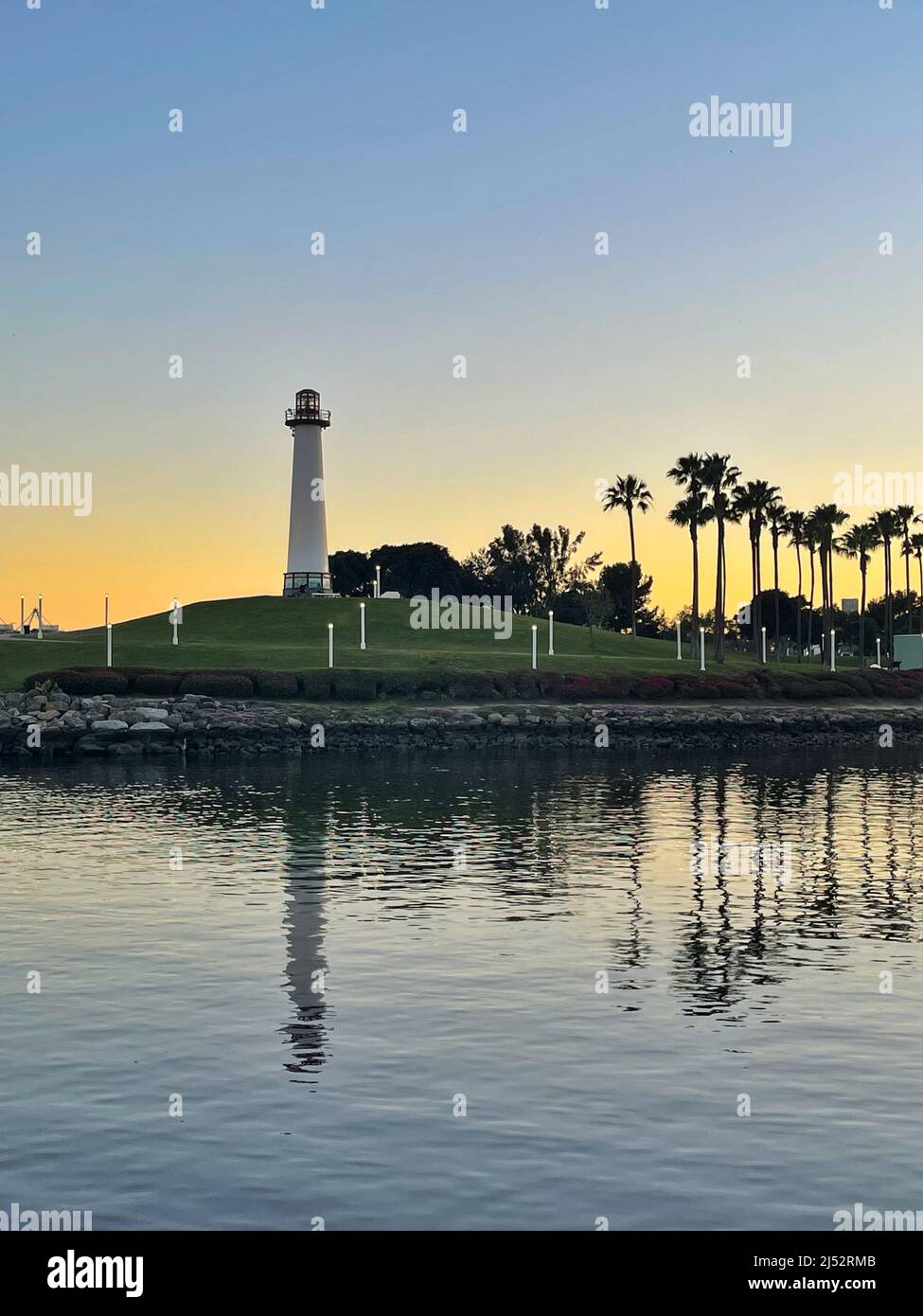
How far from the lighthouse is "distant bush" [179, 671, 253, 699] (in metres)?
42.9

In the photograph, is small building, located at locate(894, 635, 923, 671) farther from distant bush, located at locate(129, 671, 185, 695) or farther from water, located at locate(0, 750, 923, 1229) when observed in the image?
water, located at locate(0, 750, 923, 1229)

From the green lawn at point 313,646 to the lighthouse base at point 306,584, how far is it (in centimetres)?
101

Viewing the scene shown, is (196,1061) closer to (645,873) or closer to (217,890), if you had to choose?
(217,890)

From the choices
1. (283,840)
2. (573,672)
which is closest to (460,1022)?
(283,840)

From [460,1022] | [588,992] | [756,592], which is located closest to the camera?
[460,1022]

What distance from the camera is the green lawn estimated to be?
9381cm

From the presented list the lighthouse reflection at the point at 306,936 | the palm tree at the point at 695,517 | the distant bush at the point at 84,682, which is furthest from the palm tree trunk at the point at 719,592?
the lighthouse reflection at the point at 306,936

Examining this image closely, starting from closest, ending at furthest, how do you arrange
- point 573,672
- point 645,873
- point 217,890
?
point 217,890, point 645,873, point 573,672

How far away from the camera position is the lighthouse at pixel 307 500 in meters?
122

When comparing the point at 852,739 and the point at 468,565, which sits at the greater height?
the point at 468,565

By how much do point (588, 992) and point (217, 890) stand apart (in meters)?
10.7

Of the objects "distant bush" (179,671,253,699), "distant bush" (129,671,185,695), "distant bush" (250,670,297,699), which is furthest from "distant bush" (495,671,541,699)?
"distant bush" (129,671,185,695)

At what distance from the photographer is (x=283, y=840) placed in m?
35.8

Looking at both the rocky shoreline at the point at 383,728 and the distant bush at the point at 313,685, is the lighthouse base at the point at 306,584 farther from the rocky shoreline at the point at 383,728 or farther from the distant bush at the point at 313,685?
the rocky shoreline at the point at 383,728
